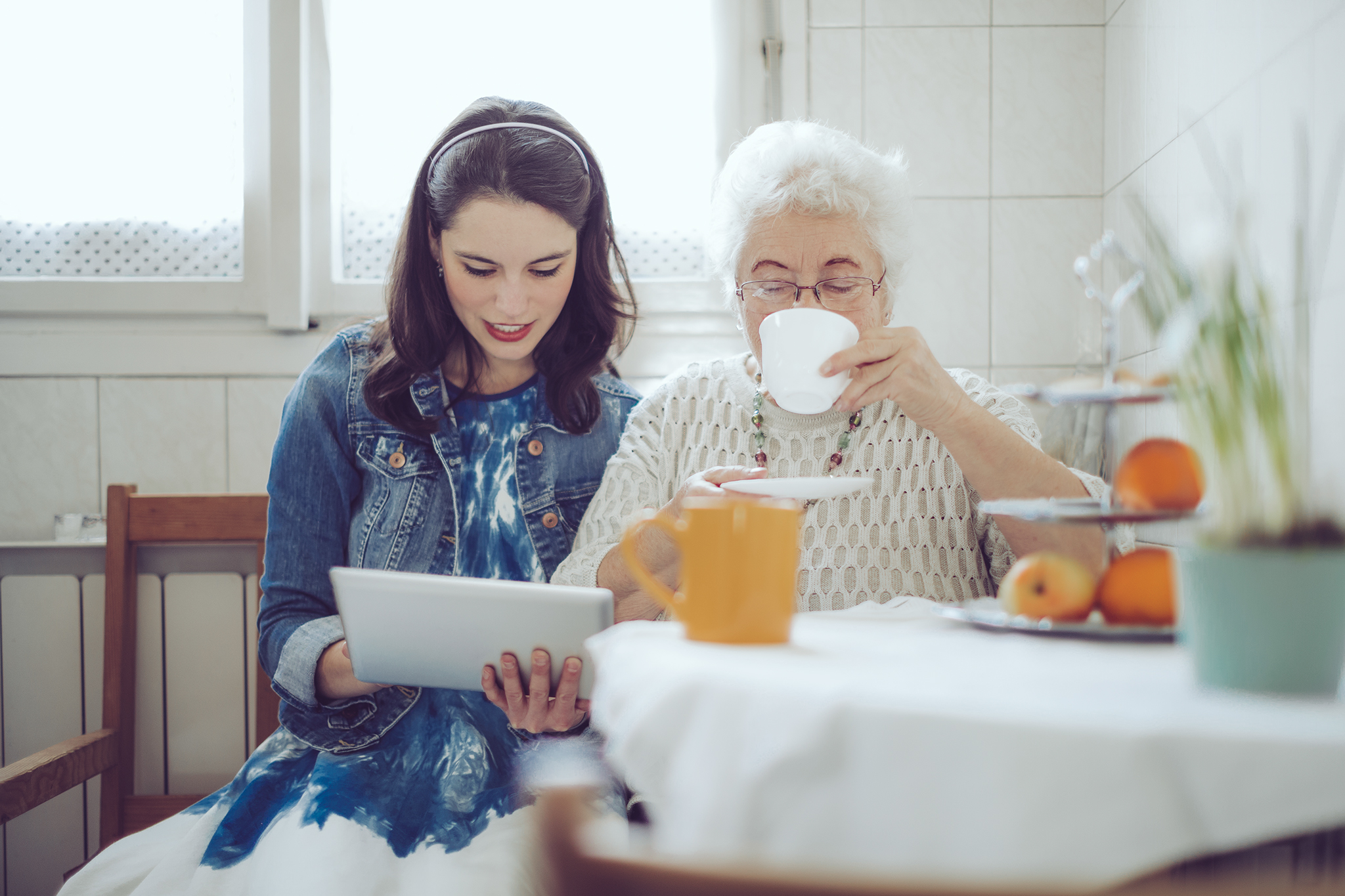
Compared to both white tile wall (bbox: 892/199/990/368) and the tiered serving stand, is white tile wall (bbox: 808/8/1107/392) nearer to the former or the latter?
white tile wall (bbox: 892/199/990/368)

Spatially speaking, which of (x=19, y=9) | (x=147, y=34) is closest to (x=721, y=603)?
(x=147, y=34)

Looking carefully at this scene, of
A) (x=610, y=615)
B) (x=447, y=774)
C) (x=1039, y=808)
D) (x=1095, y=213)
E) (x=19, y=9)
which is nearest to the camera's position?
(x=1039, y=808)

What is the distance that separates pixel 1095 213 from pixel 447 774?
1628mm

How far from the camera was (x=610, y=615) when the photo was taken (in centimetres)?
86

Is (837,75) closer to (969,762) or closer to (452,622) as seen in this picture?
(452,622)

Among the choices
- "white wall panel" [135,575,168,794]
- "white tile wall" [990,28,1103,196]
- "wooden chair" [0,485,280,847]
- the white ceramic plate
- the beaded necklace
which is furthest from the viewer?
"white tile wall" [990,28,1103,196]

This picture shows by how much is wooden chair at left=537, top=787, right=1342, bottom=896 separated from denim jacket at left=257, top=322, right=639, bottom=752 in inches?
40.2

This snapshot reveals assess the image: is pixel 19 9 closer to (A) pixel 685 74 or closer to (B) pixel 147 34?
(B) pixel 147 34

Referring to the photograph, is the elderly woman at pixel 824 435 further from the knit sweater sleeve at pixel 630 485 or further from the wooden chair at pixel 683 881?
the wooden chair at pixel 683 881

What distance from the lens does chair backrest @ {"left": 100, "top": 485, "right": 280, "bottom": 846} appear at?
5.35 feet

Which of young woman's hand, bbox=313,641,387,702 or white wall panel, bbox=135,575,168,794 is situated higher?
young woman's hand, bbox=313,641,387,702

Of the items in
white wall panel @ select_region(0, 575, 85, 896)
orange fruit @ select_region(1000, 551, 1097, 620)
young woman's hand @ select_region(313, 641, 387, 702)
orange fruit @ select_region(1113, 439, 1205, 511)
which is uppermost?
orange fruit @ select_region(1113, 439, 1205, 511)

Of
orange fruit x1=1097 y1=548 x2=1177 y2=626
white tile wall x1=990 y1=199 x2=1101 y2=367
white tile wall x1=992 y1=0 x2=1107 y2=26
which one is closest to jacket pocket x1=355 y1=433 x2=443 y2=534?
orange fruit x1=1097 y1=548 x2=1177 y2=626

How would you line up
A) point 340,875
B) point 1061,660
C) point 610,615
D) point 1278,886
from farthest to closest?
point 340,875
point 610,615
point 1061,660
point 1278,886
